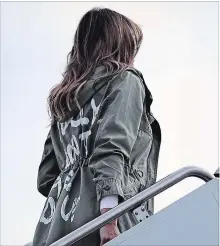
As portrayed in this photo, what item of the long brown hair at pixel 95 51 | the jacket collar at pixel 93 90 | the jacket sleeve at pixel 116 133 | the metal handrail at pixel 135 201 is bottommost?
the metal handrail at pixel 135 201

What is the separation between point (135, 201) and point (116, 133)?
0.81 feet

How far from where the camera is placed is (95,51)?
7.24 ft

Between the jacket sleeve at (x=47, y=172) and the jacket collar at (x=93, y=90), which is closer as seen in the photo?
the jacket collar at (x=93, y=90)

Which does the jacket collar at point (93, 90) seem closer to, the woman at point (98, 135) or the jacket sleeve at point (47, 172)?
the woman at point (98, 135)

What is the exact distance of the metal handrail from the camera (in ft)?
5.41

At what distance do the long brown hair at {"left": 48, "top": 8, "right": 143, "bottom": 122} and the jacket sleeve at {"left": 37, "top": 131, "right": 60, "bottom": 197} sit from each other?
0.45 feet

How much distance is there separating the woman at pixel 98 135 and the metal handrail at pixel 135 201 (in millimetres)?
80

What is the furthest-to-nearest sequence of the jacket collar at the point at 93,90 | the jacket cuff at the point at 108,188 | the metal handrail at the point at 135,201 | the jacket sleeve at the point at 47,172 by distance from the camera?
the jacket sleeve at the point at 47,172 → the jacket collar at the point at 93,90 → the jacket cuff at the point at 108,188 → the metal handrail at the point at 135,201

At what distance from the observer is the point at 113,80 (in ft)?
6.74

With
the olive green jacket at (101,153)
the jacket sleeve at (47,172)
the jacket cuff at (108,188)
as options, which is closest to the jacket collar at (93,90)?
the olive green jacket at (101,153)

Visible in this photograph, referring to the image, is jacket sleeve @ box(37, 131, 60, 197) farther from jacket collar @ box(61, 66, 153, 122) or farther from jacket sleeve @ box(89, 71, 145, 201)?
jacket sleeve @ box(89, 71, 145, 201)

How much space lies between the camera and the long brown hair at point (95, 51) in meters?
2.14

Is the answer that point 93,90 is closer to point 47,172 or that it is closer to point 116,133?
point 116,133

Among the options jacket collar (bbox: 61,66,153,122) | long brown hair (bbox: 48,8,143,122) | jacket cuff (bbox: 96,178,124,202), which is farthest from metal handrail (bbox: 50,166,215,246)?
long brown hair (bbox: 48,8,143,122)
